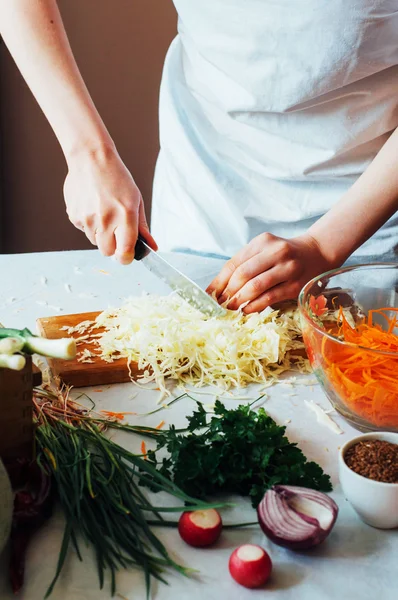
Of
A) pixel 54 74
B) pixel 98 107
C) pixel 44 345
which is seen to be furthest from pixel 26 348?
pixel 98 107

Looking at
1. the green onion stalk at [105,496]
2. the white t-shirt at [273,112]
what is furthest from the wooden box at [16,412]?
the white t-shirt at [273,112]

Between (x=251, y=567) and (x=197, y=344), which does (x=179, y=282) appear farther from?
(x=251, y=567)

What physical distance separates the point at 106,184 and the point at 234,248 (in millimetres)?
472

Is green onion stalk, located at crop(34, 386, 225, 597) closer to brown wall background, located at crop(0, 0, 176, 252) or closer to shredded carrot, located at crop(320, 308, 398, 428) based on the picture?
shredded carrot, located at crop(320, 308, 398, 428)

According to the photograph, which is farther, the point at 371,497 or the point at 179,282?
the point at 179,282

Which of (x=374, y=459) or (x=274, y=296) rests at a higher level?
(x=374, y=459)

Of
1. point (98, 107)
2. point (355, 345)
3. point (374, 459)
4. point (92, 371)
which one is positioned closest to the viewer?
point (374, 459)

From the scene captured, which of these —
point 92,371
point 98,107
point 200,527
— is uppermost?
point 200,527

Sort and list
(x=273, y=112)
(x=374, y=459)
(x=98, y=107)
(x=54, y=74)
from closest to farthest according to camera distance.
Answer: (x=374, y=459) → (x=54, y=74) → (x=273, y=112) → (x=98, y=107)

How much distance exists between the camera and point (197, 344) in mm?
1463

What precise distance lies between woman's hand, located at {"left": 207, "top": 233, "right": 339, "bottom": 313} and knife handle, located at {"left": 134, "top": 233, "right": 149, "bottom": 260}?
177 millimetres

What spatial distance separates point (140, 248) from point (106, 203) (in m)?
0.12

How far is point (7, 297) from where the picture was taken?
167 cm

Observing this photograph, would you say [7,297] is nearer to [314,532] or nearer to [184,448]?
[184,448]
